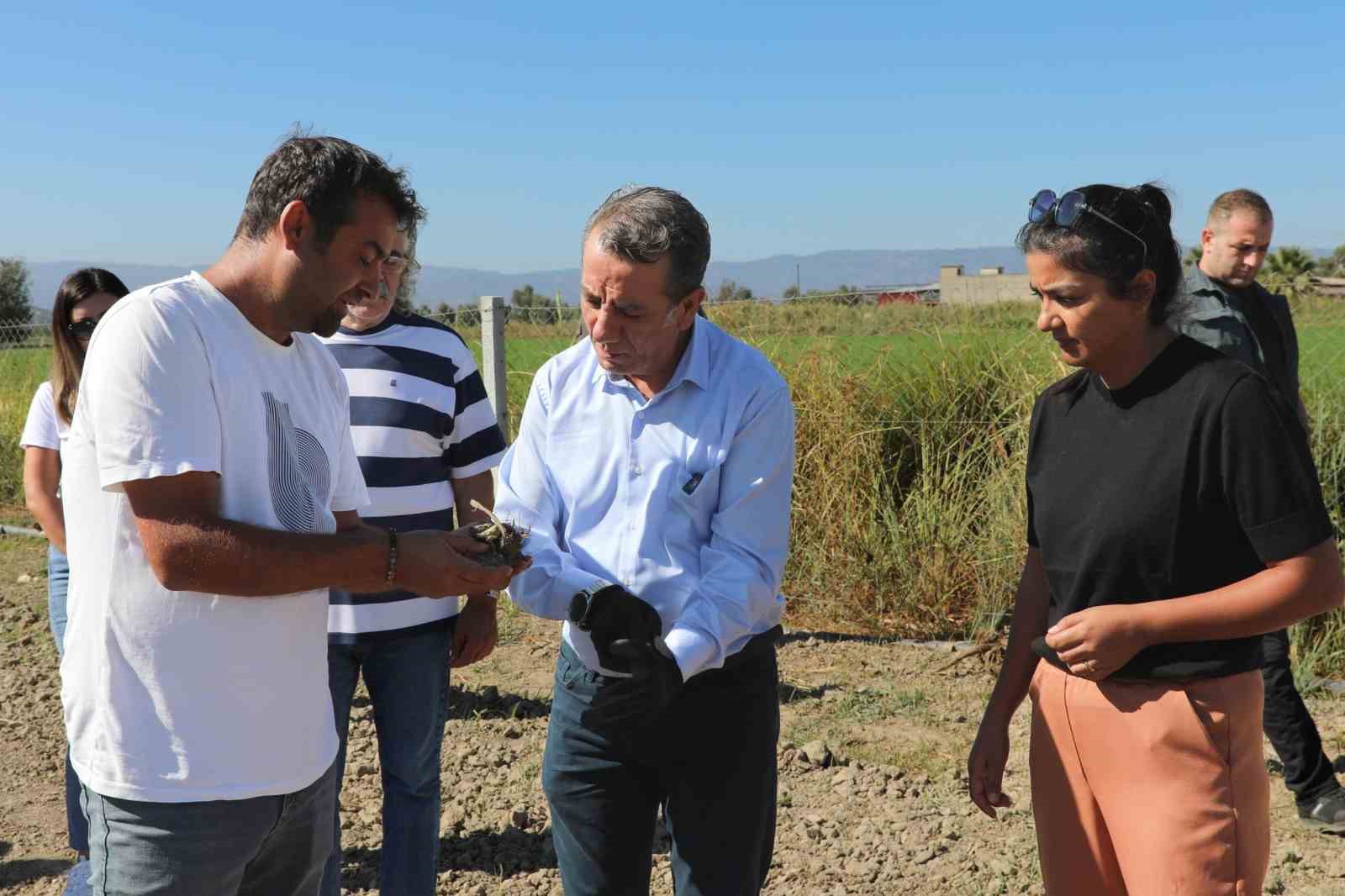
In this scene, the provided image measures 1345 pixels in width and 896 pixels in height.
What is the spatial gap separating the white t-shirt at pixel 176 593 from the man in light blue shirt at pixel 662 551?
0.54 meters

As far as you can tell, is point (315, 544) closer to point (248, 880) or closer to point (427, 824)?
point (248, 880)

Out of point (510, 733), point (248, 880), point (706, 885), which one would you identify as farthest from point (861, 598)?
point (248, 880)

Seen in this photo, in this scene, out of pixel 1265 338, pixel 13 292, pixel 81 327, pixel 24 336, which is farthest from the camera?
pixel 13 292

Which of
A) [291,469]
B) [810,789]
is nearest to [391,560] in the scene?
[291,469]

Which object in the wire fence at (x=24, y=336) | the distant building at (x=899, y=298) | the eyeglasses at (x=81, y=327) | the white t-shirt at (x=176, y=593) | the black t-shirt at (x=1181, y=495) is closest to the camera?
the white t-shirt at (x=176, y=593)

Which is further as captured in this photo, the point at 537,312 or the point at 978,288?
the point at 978,288

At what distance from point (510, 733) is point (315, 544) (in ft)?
11.0

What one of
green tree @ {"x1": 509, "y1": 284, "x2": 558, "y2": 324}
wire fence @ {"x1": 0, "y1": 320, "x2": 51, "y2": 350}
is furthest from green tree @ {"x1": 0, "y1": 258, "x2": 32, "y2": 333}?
green tree @ {"x1": 509, "y1": 284, "x2": 558, "y2": 324}

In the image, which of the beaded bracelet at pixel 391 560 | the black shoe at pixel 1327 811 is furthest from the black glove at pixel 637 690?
the black shoe at pixel 1327 811

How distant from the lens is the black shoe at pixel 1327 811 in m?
3.89

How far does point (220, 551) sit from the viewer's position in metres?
1.82

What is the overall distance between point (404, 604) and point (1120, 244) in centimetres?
193

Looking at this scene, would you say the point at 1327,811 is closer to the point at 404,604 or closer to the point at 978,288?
the point at 404,604

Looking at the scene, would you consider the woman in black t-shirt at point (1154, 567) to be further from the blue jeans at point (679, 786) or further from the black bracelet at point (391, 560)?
the black bracelet at point (391, 560)
